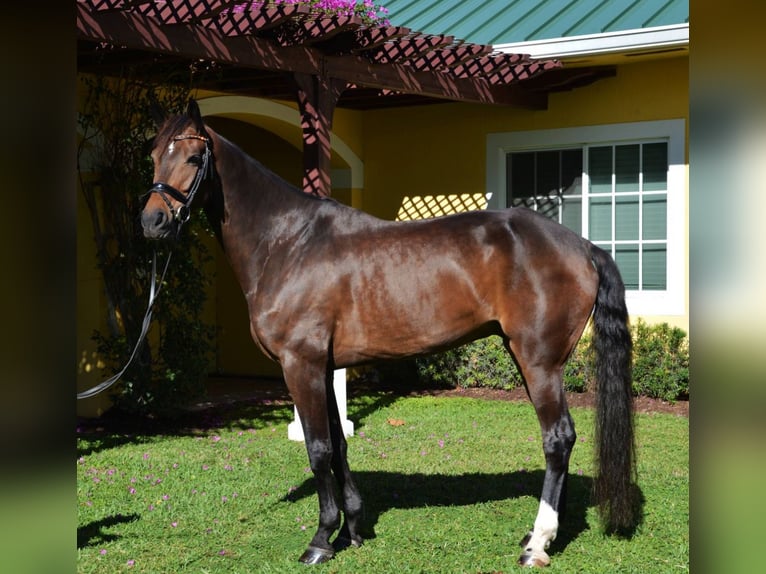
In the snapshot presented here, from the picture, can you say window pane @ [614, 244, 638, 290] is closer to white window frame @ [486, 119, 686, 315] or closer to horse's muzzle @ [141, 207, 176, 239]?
white window frame @ [486, 119, 686, 315]

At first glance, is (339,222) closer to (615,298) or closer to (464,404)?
(615,298)

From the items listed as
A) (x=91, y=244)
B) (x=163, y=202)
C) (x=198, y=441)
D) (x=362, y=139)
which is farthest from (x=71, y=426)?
(x=362, y=139)

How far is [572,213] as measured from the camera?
9859 millimetres

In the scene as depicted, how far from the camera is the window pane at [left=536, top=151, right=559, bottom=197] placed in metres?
9.95

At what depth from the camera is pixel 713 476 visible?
0.45 meters

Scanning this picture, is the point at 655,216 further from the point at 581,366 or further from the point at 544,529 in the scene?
the point at 544,529

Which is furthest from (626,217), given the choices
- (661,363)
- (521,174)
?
(661,363)

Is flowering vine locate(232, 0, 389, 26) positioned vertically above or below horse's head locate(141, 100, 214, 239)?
above

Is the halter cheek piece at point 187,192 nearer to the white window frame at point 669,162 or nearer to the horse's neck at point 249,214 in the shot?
Answer: the horse's neck at point 249,214

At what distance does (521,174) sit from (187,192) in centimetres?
669

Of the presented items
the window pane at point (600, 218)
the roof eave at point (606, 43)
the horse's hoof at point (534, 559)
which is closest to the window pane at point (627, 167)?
the window pane at point (600, 218)

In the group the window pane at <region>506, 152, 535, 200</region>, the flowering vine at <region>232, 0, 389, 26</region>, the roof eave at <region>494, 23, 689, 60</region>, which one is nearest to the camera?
the flowering vine at <region>232, 0, 389, 26</region>

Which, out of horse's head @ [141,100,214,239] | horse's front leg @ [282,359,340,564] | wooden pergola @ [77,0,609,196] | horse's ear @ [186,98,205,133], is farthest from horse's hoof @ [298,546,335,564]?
wooden pergola @ [77,0,609,196]

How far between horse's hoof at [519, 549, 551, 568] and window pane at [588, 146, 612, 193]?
631 centimetres
